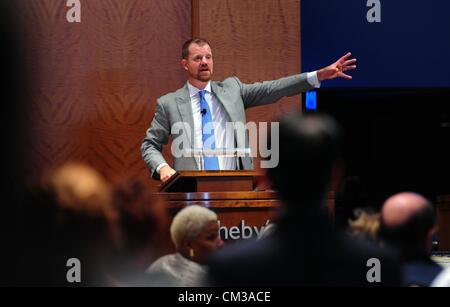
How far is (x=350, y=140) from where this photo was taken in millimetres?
7418

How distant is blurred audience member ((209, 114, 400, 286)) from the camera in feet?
7.30

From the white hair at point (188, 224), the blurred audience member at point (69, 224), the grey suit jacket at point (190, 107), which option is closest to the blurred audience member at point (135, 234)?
the blurred audience member at point (69, 224)

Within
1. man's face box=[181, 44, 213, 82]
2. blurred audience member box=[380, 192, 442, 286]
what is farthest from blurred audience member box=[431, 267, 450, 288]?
man's face box=[181, 44, 213, 82]

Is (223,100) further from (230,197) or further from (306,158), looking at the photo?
(306,158)

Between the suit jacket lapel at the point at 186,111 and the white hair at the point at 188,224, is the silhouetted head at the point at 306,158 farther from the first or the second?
the suit jacket lapel at the point at 186,111

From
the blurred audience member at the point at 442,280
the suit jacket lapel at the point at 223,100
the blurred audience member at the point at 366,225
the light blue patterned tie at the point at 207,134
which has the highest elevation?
the suit jacket lapel at the point at 223,100

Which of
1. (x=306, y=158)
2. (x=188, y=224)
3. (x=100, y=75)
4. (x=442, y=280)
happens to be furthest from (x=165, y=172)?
(x=306, y=158)

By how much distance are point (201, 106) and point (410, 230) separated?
2.55 m

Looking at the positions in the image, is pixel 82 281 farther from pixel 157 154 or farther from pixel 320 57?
pixel 320 57

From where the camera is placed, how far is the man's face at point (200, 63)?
4.98 metres

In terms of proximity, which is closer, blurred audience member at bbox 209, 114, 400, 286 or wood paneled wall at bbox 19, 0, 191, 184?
blurred audience member at bbox 209, 114, 400, 286

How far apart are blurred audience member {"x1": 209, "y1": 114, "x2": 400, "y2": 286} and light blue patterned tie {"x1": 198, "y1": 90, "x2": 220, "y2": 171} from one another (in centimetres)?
237

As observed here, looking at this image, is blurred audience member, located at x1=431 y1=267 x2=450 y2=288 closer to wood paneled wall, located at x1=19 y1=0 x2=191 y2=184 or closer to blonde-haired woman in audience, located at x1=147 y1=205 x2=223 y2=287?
blonde-haired woman in audience, located at x1=147 y1=205 x2=223 y2=287
